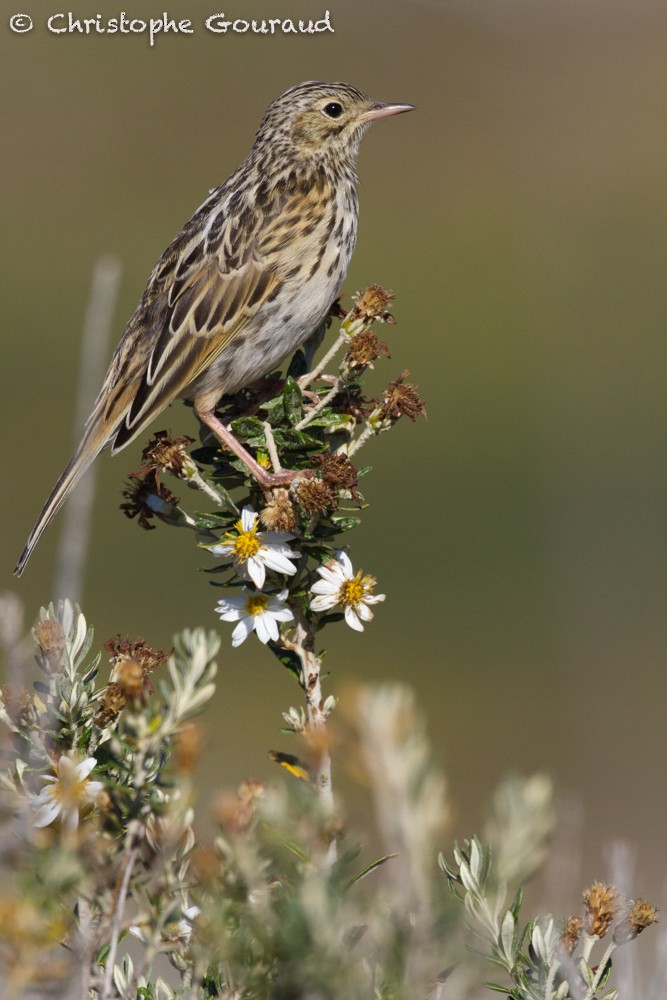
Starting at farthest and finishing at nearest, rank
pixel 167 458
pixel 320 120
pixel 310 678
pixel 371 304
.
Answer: pixel 320 120
pixel 371 304
pixel 167 458
pixel 310 678

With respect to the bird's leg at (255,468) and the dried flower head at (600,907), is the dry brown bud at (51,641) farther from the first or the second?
the dried flower head at (600,907)

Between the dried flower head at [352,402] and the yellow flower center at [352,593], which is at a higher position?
the dried flower head at [352,402]

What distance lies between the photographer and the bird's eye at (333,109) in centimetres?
478

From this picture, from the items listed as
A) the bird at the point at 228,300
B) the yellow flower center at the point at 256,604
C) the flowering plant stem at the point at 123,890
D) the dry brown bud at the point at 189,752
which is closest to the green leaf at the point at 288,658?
the yellow flower center at the point at 256,604

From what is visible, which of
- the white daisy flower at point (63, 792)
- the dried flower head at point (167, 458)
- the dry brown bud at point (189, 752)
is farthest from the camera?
the dried flower head at point (167, 458)

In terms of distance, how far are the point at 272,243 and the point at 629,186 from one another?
1940cm

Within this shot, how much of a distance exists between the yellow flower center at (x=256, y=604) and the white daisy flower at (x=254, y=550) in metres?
0.04

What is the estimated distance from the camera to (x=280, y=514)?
8.23ft

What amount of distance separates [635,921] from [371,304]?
1485 mm

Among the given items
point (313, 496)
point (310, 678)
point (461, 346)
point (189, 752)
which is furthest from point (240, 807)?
point (461, 346)

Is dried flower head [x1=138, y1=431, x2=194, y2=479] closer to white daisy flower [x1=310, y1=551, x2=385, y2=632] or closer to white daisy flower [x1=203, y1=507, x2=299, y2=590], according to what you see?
white daisy flower [x1=203, y1=507, x2=299, y2=590]

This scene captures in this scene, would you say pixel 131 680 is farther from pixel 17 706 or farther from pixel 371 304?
pixel 371 304

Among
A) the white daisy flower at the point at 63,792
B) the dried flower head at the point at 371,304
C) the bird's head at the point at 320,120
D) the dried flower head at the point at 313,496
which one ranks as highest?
the bird's head at the point at 320,120

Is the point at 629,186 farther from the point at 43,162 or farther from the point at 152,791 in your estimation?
the point at 152,791
